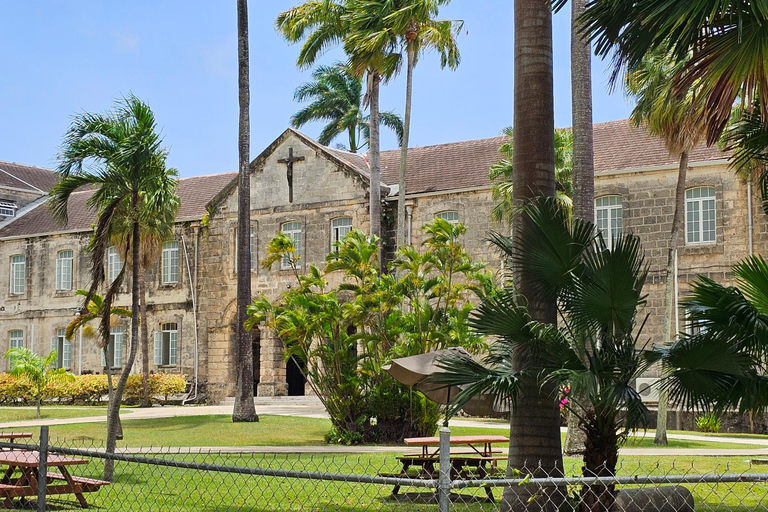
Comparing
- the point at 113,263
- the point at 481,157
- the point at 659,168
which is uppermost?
the point at 481,157

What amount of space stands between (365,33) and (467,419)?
11.2m

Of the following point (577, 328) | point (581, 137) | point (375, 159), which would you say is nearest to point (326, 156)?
point (375, 159)

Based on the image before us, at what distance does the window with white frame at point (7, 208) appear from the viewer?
141 feet

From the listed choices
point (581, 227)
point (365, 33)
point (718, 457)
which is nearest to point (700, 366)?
point (581, 227)

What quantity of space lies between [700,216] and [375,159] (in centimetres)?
922

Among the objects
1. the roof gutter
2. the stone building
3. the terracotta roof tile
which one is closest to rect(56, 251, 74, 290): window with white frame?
the stone building

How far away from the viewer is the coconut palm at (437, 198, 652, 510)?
7637 mm

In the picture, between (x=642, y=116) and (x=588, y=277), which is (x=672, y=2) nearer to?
(x=588, y=277)

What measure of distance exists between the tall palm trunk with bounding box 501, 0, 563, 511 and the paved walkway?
19.4 ft

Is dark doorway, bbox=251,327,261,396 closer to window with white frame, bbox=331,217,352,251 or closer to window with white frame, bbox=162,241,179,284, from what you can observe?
window with white frame, bbox=162,241,179,284

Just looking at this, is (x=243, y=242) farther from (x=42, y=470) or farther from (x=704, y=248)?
(x=42, y=470)

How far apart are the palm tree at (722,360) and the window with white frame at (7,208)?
40002mm

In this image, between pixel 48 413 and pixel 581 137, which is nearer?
pixel 581 137

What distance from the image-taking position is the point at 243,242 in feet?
80.3
